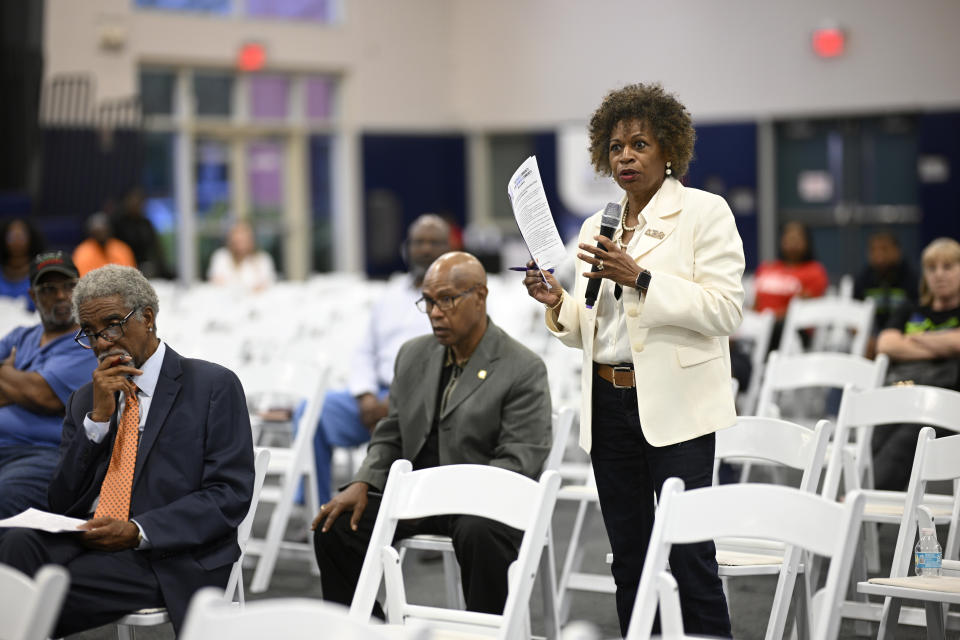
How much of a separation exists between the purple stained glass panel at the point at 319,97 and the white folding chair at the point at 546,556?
11684mm

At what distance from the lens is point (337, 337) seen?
6996mm

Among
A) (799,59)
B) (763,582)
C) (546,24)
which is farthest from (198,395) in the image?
(546,24)

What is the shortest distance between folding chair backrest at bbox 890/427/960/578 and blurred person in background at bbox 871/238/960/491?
1695 mm

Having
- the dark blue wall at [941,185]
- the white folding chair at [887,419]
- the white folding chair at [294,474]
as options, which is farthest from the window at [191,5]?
the white folding chair at [887,419]

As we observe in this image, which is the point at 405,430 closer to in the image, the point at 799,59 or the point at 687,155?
the point at 687,155

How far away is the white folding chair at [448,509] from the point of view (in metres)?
2.84

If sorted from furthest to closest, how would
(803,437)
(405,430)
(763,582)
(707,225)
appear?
(763,582)
(405,430)
(803,437)
(707,225)

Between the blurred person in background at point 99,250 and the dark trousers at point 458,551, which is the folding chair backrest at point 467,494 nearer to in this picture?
the dark trousers at point 458,551

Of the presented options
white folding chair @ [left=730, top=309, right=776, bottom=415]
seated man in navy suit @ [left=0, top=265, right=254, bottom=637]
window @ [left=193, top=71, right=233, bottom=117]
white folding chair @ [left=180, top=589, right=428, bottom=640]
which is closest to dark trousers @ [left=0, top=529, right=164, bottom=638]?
seated man in navy suit @ [left=0, top=265, right=254, bottom=637]

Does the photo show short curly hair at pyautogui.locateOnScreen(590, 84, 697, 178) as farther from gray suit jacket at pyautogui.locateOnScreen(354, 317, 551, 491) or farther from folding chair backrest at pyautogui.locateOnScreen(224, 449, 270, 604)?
folding chair backrest at pyautogui.locateOnScreen(224, 449, 270, 604)

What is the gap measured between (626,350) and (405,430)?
1164mm

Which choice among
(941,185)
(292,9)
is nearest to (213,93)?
(292,9)

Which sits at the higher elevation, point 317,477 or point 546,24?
point 546,24

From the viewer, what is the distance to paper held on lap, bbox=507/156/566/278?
9.72 ft
